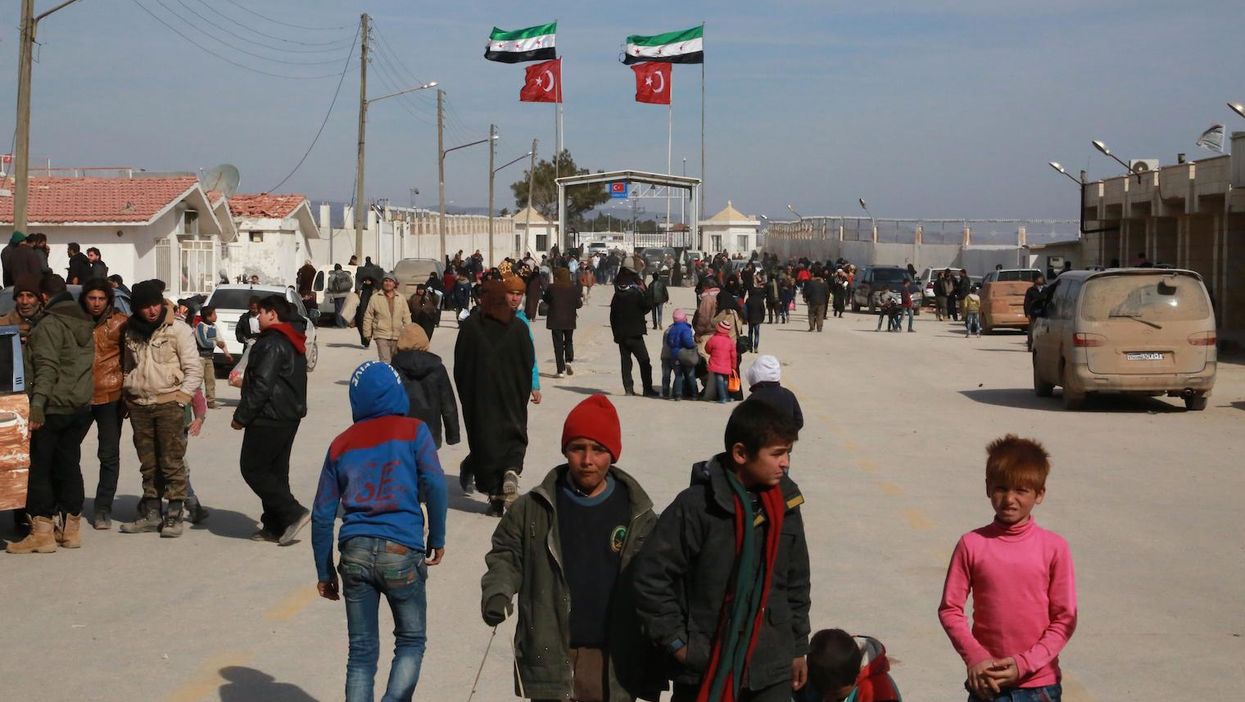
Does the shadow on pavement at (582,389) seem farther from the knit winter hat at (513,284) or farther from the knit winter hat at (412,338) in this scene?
the knit winter hat at (412,338)

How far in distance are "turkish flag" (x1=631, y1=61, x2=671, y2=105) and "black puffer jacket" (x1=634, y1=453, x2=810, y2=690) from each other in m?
56.9

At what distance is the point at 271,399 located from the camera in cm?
981

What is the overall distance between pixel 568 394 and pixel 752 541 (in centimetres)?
1671

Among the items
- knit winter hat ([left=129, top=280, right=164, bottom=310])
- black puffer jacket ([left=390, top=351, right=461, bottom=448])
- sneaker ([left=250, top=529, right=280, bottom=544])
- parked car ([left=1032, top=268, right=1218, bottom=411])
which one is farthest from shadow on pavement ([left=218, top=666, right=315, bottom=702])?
parked car ([left=1032, top=268, right=1218, bottom=411])

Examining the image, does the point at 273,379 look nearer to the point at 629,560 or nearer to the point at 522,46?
the point at 629,560

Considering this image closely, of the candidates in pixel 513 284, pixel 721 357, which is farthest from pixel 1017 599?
pixel 721 357

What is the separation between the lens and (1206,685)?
21.8 feet

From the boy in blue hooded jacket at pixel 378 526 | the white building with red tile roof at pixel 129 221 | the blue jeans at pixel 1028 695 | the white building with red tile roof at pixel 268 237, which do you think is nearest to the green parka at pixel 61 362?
the boy in blue hooded jacket at pixel 378 526

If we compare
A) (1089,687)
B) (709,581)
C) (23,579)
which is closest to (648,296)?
(23,579)

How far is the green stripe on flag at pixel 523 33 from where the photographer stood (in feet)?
192

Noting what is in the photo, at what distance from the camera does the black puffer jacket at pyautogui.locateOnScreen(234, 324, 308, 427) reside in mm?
9781

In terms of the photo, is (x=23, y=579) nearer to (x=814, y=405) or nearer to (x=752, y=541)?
(x=752, y=541)

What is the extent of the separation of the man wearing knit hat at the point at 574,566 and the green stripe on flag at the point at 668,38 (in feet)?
187

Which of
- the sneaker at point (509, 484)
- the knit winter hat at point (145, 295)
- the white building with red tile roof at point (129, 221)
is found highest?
the white building with red tile roof at point (129, 221)
